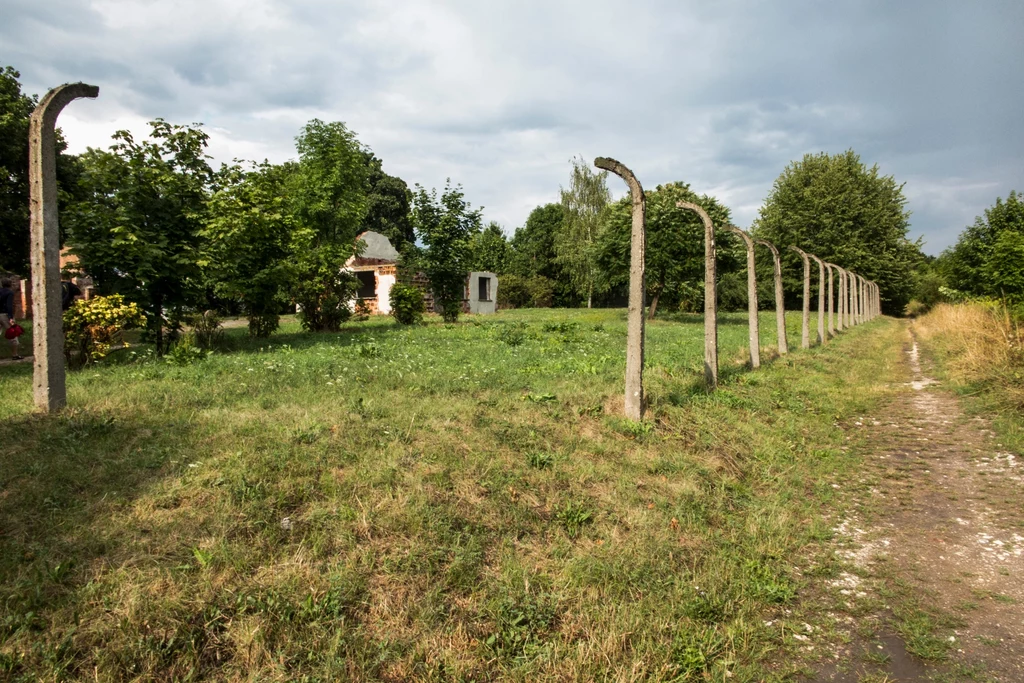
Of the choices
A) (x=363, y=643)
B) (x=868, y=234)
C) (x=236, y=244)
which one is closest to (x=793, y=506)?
(x=363, y=643)

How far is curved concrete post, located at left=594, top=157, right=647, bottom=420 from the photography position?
23.5ft

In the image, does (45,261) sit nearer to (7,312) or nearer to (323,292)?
(7,312)

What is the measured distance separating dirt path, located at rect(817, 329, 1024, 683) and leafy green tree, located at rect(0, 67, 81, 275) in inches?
753

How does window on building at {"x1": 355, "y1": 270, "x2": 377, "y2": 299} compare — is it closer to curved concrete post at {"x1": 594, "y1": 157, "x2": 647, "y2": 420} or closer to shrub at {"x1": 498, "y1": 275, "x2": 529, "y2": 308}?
shrub at {"x1": 498, "y1": 275, "x2": 529, "y2": 308}

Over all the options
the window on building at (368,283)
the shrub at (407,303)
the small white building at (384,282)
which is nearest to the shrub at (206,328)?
the shrub at (407,303)

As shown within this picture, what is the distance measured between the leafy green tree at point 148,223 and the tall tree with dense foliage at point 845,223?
40688 millimetres

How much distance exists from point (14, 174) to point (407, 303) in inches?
477

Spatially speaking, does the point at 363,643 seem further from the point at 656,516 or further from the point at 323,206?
the point at 323,206

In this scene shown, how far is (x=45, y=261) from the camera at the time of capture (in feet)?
18.6

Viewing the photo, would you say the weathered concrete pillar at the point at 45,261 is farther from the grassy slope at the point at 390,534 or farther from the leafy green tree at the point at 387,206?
the leafy green tree at the point at 387,206

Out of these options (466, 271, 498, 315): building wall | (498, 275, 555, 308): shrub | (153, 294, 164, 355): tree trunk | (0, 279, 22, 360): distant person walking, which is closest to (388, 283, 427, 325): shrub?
(153, 294, 164, 355): tree trunk

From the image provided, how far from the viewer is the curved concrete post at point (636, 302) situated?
718cm

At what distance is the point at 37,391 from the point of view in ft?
18.9

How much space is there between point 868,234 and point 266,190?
45667mm
